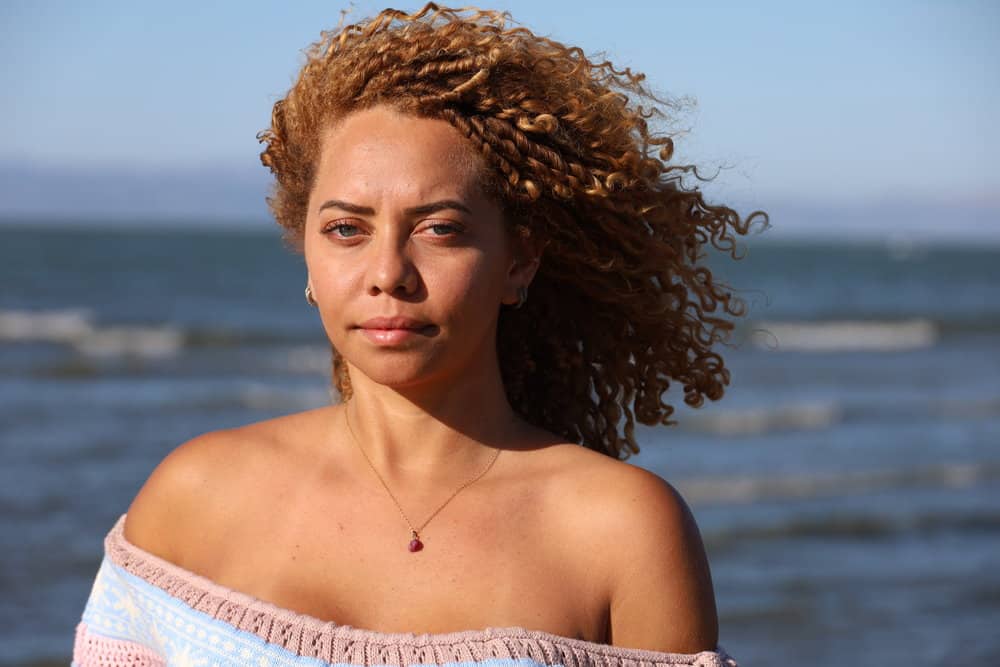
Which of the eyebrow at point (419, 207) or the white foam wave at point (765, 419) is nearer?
the eyebrow at point (419, 207)

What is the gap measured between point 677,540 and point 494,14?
1.12 m

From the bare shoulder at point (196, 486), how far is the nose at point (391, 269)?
1.67 ft

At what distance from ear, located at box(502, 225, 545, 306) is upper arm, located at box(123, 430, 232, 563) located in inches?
26.4

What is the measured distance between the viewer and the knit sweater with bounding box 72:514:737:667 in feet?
7.88

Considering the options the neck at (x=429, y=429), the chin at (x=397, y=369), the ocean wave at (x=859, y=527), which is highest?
the chin at (x=397, y=369)

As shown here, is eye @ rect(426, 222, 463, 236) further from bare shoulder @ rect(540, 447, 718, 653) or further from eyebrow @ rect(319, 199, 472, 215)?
bare shoulder @ rect(540, 447, 718, 653)

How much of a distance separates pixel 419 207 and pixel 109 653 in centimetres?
115

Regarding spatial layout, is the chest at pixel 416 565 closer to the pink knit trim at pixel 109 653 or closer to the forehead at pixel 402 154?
the pink knit trim at pixel 109 653

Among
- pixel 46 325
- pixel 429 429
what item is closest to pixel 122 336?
pixel 46 325

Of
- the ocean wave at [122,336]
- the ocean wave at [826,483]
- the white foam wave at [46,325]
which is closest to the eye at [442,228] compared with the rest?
the ocean wave at [826,483]

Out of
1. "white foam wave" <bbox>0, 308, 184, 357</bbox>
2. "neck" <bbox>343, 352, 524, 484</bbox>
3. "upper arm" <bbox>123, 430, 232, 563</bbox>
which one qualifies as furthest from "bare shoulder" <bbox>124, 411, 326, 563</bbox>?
"white foam wave" <bbox>0, 308, 184, 357</bbox>

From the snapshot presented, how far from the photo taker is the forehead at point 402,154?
253 centimetres

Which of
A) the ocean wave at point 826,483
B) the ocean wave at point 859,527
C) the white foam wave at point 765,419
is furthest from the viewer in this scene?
the white foam wave at point 765,419

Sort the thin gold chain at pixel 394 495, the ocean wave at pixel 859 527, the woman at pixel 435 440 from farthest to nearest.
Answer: the ocean wave at pixel 859 527, the thin gold chain at pixel 394 495, the woman at pixel 435 440
